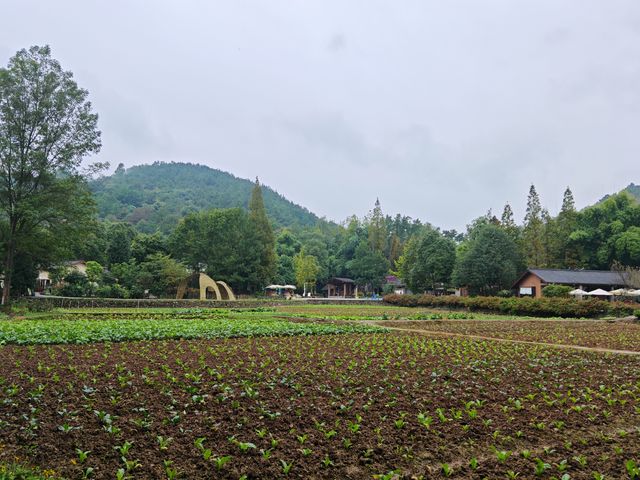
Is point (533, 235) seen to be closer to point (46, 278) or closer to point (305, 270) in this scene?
point (305, 270)

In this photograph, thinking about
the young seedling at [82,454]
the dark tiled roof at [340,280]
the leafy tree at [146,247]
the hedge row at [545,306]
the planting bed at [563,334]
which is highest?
the leafy tree at [146,247]

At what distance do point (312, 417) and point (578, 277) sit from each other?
47506 millimetres

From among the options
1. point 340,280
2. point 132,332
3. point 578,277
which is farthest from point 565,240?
point 132,332

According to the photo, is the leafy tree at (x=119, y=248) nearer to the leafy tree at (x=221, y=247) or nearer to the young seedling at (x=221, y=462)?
the leafy tree at (x=221, y=247)

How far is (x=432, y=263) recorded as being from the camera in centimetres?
5597

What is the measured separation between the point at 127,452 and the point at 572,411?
21.4 feet

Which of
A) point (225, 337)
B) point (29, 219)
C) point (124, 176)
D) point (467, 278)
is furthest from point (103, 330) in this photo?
point (124, 176)

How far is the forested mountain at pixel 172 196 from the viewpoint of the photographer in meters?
104

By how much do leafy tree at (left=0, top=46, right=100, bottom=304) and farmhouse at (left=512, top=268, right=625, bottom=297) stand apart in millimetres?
39179

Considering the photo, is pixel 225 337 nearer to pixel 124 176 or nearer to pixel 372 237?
pixel 372 237

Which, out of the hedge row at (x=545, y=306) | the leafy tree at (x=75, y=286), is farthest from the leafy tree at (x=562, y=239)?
the leafy tree at (x=75, y=286)

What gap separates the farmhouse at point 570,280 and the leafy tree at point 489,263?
8.55 ft

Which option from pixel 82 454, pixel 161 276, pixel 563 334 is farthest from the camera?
pixel 161 276

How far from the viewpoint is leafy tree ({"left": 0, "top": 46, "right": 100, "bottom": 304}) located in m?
28.5
